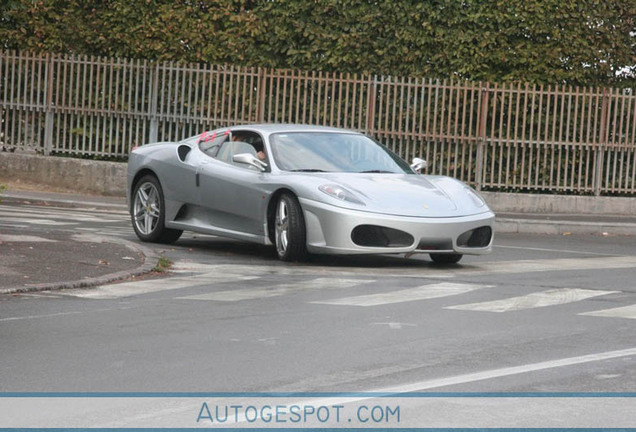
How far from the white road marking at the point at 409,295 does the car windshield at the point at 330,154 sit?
2.52 meters

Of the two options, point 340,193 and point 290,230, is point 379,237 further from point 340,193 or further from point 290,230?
point 290,230

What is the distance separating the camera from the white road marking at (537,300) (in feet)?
31.8

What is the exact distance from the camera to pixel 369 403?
19.7ft

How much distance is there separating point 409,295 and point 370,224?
6.41 feet

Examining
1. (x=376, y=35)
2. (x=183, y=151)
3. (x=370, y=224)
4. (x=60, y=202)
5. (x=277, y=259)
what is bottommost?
(x=60, y=202)

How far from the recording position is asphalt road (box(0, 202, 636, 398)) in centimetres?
663

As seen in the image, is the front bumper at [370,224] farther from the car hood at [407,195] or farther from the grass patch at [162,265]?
the grass patch at [162,265]

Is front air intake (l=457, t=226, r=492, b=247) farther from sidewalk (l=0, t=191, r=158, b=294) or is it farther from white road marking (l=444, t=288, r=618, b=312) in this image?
sidewalk (l=0, t=191, r=158, b=294)

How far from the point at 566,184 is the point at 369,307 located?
42.7 ft

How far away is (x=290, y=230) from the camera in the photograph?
1257 cm

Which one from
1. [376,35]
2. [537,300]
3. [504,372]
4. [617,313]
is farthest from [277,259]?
[376,35]

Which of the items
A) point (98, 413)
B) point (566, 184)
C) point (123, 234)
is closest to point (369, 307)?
point (98, 413)

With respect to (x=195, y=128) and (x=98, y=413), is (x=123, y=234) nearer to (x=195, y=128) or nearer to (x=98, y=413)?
(x=195, y=128)

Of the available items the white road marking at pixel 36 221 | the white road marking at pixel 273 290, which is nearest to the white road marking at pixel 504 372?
the white road marking at pixel 273 290
